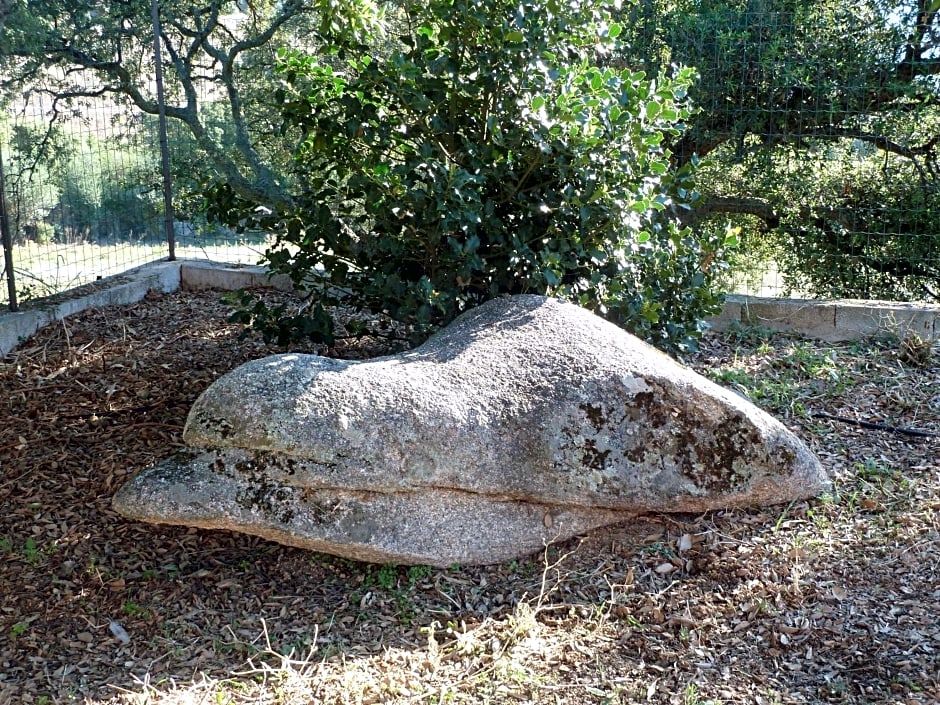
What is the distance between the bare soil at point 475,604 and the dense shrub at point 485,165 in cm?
119

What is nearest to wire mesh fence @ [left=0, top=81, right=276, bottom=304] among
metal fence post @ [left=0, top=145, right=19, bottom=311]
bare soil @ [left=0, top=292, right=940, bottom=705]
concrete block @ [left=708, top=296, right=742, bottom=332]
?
metal fence post @ [left=0, top=145, right=19, bottom=311]

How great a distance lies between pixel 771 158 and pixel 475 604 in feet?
15.4

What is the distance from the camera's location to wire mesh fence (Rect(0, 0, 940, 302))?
638 cm

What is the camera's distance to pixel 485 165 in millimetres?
4301

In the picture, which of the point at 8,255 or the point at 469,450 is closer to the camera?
the point at 469,450

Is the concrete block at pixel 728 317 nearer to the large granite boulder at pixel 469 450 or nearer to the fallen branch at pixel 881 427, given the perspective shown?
the fallen branch at pixel 881 427

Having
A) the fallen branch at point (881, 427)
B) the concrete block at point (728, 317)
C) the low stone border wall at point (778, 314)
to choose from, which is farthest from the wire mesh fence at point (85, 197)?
the fallen branch at point (881, 427)

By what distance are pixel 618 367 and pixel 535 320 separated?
45 centimetres

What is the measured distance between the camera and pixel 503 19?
162 inches

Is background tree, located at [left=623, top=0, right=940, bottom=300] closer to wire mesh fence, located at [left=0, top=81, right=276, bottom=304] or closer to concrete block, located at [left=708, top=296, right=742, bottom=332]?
concrete block, located at [left=708, top=296, right=742, bottom=332]

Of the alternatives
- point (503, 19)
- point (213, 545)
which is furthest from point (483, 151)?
point (213, 545)

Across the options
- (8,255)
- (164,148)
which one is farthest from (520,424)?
(164,148)

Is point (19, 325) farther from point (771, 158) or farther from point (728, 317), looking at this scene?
point (771, 158)

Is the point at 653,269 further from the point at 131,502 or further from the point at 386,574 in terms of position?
the point at 131,502
